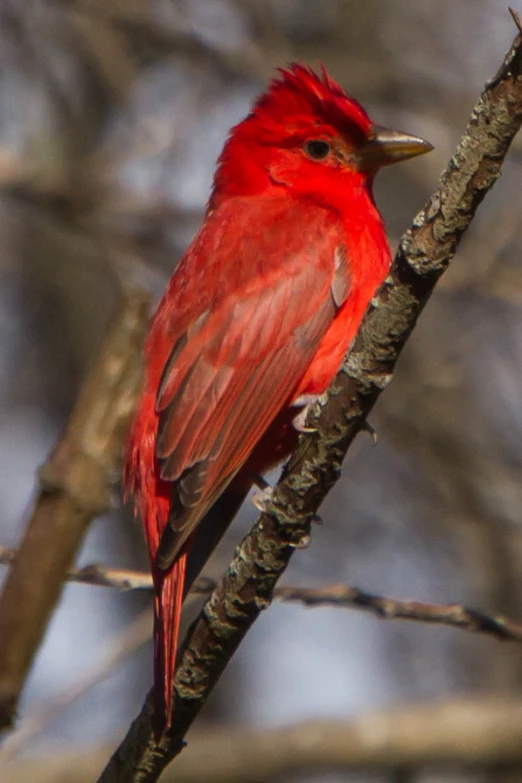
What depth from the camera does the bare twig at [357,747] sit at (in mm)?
5520

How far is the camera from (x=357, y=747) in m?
5.53

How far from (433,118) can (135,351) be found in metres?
5.56

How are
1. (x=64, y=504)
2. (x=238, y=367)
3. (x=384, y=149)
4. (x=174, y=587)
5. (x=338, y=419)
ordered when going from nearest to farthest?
(x=64, y=504)
(x=338, y=419)
(x=174, y=587)
(x=238, y=367)
(x=384, y=149)

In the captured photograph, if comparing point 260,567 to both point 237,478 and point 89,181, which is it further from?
point 89,181

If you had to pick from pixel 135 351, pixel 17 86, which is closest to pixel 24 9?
pixel 17 86

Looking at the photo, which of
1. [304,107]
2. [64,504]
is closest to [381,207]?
[304,107]

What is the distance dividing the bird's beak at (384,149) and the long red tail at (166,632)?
6.37 ft

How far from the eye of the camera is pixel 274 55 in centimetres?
698

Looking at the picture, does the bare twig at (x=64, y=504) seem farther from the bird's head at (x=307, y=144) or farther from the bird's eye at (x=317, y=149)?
the bird's eye at (x=317, y=149)

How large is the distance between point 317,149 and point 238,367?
1186 mm

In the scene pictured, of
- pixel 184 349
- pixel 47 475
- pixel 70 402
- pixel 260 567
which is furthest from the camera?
pixel 70 402

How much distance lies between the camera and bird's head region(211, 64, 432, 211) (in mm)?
5113

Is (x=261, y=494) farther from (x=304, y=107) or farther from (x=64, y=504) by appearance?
(x=64, y=504)

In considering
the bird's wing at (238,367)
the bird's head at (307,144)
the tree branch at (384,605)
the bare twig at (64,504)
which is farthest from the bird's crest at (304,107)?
the bare twig at (64,504)
